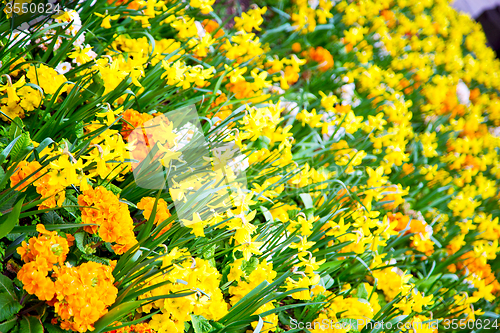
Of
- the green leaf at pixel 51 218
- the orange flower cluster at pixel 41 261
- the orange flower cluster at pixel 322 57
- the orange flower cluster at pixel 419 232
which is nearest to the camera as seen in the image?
the orange flower cluster at pixel 41 261

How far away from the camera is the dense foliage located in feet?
3.93

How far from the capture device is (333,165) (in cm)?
261

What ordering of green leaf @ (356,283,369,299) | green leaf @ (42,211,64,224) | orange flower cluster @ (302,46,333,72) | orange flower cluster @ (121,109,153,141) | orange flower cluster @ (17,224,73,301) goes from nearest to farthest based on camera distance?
1. orange flower cluster @ (17,224,73,301)
2. green leaf @ (42,211,64,224)
3. orange flower cluster @ (121,109,153,141)
4. green leaf @ (356,283,369,299)
5. orange flower cluster @ (302,46,333,72)

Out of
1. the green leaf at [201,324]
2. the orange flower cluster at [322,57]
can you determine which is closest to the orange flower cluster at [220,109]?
the green leaf at [201,324]

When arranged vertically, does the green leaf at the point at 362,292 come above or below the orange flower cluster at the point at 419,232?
above

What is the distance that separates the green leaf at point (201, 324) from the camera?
1.38 metres

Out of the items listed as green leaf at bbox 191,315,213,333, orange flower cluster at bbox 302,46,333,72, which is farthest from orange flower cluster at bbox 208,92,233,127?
orange flower cluster at bbox 302,46,333,72

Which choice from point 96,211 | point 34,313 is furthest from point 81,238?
point 34,313

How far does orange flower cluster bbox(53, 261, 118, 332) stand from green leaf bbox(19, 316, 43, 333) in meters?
0.07

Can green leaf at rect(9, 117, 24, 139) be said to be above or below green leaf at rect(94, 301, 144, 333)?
above

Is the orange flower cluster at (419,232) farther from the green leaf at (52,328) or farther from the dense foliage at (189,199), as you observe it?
the green leaf at (52,328)

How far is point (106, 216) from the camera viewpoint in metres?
1.25

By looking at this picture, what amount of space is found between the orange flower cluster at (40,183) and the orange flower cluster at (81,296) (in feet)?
0.86

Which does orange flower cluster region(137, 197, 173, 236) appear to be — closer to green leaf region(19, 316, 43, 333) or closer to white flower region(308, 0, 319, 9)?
green leaf region(19, 316, 43, 333)
